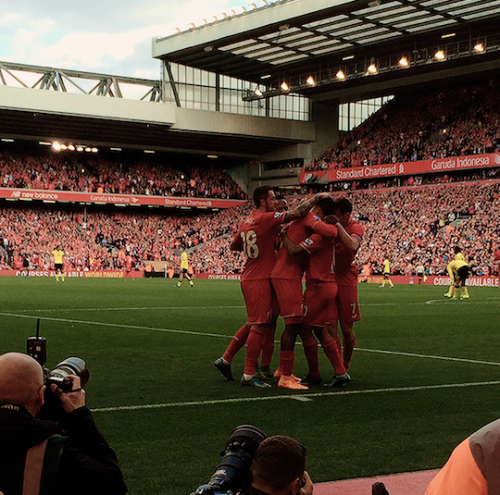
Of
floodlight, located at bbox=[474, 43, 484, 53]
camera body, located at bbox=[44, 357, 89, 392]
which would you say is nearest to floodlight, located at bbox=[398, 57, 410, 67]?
floodlight, located at bbox=[474, 43, 484, 53]

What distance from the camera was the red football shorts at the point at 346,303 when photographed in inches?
342

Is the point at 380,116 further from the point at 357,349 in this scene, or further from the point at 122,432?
the point at 122,432

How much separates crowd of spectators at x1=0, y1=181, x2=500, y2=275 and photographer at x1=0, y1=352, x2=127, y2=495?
38.6m

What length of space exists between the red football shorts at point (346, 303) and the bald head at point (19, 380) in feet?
20.5

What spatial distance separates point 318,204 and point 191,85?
49745 mm

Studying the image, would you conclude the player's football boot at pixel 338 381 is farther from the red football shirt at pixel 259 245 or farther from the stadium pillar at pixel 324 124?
the stadium pillar at pixel 324 124

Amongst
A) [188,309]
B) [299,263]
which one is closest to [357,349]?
[299,263]

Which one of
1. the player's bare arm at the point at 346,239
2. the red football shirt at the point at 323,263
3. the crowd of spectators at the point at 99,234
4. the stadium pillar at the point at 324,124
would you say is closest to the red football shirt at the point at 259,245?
the red football shirt at the point at 323,263

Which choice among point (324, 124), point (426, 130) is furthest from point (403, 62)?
point (324, 124)

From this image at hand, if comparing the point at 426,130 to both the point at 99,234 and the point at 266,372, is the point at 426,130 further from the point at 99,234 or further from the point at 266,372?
the point at 266,372

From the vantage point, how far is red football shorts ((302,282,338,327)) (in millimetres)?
8273

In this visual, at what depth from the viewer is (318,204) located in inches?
324

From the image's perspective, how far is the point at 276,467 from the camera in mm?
2393

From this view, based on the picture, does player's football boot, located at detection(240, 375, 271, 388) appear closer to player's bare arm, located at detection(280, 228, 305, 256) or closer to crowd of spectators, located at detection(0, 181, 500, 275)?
player's bare arm, located at detection(280, 228, 305, 256)
